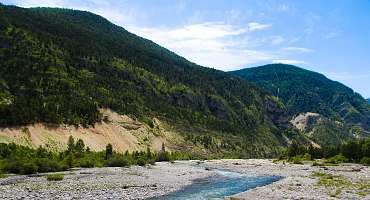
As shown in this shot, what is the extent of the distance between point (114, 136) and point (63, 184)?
4166 inches

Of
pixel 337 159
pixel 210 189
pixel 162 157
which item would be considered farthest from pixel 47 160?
pixel 337 159

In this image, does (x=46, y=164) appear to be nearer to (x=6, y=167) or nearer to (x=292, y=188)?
(x=6, y=167)

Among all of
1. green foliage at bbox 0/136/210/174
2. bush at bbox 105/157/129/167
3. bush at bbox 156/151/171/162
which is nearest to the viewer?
green foliage at bbox 0/136/210/174

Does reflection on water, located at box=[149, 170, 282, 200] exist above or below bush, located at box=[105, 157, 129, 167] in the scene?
below

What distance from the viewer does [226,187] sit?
74812mm

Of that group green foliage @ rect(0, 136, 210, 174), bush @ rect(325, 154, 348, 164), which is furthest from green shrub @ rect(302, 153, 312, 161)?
green foliage @ rect(0, 136, 210, 174)

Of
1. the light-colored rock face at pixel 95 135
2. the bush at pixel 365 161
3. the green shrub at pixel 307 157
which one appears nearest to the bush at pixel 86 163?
the light-colored rock face at pixel 95 135

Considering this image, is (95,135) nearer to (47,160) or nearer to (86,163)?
(86,163)

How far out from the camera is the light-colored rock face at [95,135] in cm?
12712

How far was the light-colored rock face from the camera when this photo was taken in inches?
5005

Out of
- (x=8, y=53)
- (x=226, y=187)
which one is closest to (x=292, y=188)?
(x=226, y=187)

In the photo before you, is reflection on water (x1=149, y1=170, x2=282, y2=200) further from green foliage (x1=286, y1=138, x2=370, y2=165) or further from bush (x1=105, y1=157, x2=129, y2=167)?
green foliage (x1=286, y1=138, x2=370, y2=165)

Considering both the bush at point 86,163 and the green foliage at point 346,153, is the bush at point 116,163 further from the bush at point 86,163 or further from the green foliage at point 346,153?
the green foliage at point 346,153

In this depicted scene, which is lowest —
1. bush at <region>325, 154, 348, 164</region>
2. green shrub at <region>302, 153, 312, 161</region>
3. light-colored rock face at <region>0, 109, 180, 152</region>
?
bush at <region>325, 154, 348, 164</region>
